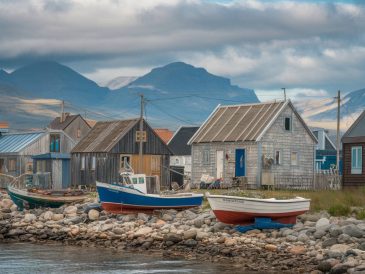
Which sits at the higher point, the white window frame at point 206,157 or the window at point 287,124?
the window at point 287,124

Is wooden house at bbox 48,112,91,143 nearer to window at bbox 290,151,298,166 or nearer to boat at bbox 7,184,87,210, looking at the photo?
window at bbox 290,151,298,166

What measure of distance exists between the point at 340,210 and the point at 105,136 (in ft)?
85.4

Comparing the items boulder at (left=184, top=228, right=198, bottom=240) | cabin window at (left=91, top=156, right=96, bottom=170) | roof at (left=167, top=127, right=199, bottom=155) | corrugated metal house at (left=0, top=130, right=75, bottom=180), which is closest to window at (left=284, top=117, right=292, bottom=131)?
cabin window at (left=91, top=156, right=96, bottom=170)

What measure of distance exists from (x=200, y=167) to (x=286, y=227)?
23.8 metres

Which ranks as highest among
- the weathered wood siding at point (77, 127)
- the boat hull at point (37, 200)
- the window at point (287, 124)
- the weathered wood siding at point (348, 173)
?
the weathered wood siding at point (77, 127)

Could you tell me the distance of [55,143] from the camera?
230 ft

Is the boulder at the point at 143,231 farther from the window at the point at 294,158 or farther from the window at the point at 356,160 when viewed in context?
the window at the point at 294,158

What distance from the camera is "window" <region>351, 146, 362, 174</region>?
48906mm

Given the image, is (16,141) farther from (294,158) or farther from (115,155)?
(294,158)

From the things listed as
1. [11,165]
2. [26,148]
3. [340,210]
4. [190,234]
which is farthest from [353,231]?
[11,165]

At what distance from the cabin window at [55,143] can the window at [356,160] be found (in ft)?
92.2

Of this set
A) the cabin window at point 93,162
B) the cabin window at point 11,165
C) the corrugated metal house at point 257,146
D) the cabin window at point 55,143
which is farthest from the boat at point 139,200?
the cabin window at point 55,143

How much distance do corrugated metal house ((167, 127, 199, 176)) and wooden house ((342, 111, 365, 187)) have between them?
46.2 m

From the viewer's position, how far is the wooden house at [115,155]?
58094 millimetres
